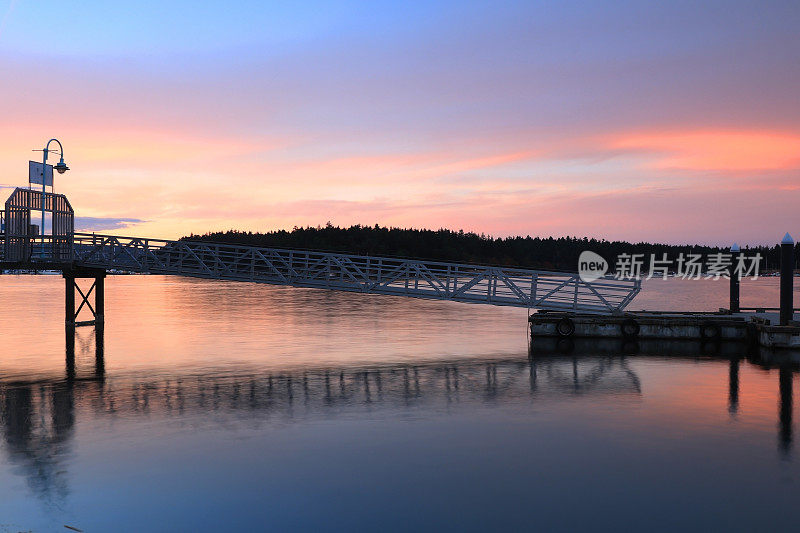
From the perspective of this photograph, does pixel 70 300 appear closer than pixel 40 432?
No

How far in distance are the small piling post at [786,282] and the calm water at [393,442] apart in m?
4.88

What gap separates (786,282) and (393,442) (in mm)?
20594

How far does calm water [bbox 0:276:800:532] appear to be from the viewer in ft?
30.3

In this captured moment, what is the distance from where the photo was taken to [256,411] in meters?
15.2

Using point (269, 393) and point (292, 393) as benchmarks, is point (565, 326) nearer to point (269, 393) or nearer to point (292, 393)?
point (292, 393)

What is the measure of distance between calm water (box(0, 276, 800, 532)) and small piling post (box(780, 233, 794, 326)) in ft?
16.0

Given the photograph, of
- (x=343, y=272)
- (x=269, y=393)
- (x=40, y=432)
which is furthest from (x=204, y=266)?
(x=40, y=432)

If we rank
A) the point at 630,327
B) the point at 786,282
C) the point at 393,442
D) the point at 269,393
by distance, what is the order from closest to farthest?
the point at 393,442, the point at 269,393, the point at 786,282, the point at 630,327

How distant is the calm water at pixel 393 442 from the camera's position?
9.25 m

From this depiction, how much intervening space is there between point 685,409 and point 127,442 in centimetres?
1185

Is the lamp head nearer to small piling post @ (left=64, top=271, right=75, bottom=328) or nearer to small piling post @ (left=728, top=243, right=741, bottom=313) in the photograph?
small piling post @ (left=64, top=271, right=75, bottom=328)

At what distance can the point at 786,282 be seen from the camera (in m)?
26.5

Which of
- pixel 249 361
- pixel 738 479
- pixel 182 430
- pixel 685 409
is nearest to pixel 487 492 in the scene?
pixel 738 479

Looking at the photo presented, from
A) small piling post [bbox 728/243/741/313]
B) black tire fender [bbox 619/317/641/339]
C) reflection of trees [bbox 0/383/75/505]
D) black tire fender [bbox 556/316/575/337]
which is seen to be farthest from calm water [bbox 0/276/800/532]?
small piling post [bbox 728/243/741/313]
